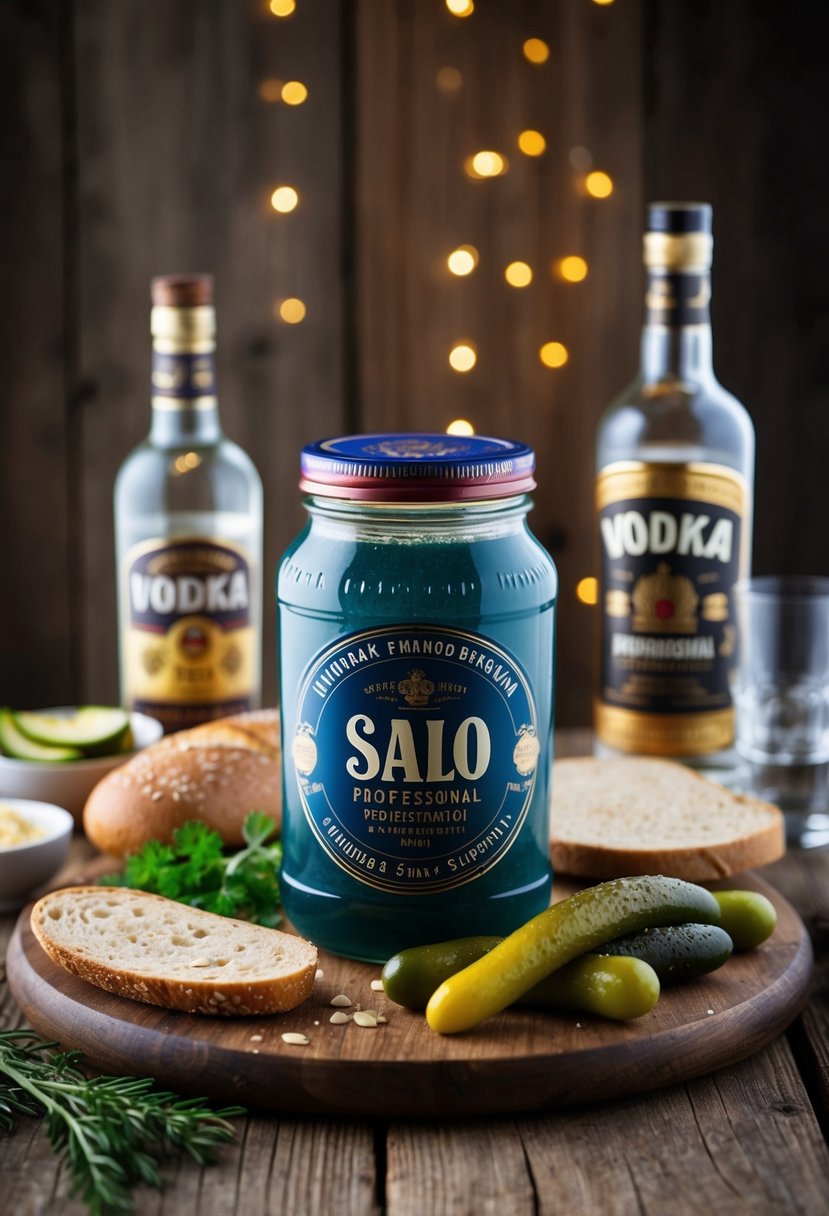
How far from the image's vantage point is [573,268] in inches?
87.0

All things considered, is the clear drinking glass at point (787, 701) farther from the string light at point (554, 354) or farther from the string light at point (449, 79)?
the string light at point (449, 79)

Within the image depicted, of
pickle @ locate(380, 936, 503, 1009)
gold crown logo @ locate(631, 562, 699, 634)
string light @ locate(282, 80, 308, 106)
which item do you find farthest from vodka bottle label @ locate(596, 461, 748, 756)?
string light @ locate(282, 80, 308, 106)

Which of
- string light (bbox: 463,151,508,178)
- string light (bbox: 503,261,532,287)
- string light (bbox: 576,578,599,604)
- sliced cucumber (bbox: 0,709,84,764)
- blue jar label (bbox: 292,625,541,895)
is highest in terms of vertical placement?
string light (bbox: 463,151,508,178)

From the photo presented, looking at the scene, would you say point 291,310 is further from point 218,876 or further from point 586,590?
point 218,876

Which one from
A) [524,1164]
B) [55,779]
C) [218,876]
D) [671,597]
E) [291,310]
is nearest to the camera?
[524,1164]

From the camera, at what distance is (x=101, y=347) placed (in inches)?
89.4

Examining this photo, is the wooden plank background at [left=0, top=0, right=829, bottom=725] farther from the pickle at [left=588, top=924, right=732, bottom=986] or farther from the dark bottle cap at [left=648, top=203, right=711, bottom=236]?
the pickle at [left=588, top=924, right=732, bottom=986]

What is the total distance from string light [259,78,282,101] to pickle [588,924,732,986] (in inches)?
57.8

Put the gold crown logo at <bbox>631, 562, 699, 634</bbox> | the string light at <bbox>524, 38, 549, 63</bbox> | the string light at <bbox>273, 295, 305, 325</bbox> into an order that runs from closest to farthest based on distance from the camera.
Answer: the gold crown logo at <bbox>631, 562, 699, 634</bbox>
the string light at <bbox>524, 38, 549, 63</bbox>
the string light at <bbox>273, 295, 305, 325</bbox>

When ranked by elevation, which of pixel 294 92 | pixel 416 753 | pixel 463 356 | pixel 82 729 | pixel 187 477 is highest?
pixel 294 92

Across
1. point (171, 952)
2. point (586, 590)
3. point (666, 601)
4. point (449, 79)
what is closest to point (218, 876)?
point (171, 952)

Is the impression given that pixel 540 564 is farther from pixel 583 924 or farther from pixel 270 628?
pixel 270 628

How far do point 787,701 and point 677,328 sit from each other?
18.3 inches

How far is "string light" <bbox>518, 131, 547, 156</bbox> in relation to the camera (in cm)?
216
